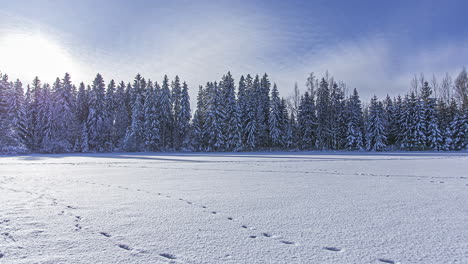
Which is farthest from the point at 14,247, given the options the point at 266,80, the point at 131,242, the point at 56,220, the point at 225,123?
the point at 266,80

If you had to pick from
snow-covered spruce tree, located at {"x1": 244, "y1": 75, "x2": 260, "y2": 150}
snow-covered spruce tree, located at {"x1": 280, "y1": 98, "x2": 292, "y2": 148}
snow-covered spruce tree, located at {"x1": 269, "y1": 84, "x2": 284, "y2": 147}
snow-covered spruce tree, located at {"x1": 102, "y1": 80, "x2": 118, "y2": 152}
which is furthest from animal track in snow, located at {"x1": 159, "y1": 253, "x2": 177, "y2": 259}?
snow-covered spruce tree, located at {"x1": 102, "y1": 80, "x2": 118, "y2": 152}

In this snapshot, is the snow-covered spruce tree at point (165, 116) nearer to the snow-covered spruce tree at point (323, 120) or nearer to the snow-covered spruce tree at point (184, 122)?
the snow-covered spruce tree at point (184, 122)

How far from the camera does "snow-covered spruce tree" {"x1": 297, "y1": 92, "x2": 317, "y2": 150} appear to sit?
3884 centimetres

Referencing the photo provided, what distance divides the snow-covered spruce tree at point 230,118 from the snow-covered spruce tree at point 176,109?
7727 mm

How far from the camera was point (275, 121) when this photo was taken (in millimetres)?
38000

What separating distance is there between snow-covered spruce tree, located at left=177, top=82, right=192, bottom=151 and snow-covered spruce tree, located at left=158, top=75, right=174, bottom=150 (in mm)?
1715

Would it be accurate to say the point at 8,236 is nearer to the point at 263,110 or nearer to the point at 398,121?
the point at 263,110

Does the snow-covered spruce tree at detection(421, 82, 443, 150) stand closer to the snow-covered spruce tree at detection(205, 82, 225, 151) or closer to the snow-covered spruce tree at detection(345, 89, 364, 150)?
the snow-covered spruce tree at detection(345, 89, 364, 150)

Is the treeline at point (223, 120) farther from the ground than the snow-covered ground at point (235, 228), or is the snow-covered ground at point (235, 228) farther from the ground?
the treeline at point (223, 120)

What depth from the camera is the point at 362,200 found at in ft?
13.6

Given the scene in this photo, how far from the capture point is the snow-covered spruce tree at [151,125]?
122ft

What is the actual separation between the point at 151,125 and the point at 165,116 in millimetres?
3027

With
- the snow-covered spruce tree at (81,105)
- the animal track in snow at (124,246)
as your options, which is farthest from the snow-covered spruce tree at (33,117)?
the animal track in snow at (124,246)

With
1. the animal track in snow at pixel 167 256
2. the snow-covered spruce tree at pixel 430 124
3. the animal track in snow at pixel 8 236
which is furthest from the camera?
the snow-covered spruce tree at pixel 430 124
